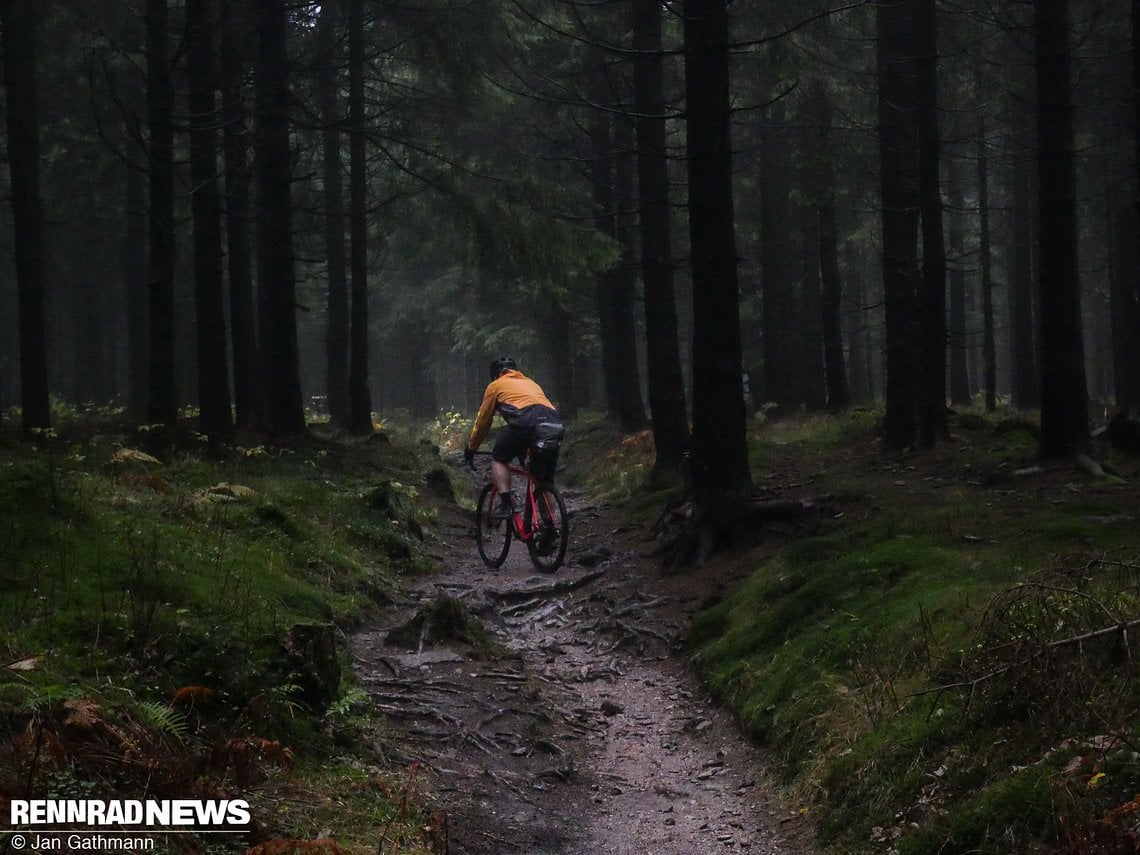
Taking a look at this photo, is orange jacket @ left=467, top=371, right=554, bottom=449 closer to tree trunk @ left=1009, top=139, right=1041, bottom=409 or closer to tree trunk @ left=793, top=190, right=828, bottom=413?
Answer: tree trunk @ left=793, top=190, right=828, bottom=413

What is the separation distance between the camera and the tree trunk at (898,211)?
565 inches

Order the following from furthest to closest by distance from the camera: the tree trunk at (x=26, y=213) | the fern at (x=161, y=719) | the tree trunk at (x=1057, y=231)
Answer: the tree trunk at (x=26, y=213) < the tree trunk at (x=1057, y=231) < the fern at (x=161, y=719)

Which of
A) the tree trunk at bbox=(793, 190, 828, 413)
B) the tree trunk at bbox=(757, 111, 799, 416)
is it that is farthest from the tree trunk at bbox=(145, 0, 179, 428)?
the tree trunk at bbox=(757, 111, 799, 416)

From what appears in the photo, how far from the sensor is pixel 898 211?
Answer: 47.6 feet

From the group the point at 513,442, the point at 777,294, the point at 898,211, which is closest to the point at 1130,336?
the point at 777,294

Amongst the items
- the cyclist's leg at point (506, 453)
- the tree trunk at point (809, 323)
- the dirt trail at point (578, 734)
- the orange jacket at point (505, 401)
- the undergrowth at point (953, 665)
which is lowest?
the dirt trail at point (578, 734)

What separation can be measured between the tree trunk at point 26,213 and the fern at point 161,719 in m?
13.4

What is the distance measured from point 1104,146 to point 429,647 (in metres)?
19.6

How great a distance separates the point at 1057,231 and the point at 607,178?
1357cm

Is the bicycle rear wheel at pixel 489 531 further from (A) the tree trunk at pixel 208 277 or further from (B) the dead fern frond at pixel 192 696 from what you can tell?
(B) the dead fern frond at pixel 192 696

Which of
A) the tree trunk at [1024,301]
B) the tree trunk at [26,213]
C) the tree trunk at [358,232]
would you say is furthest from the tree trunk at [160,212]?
the tree trunk at [1024,301]

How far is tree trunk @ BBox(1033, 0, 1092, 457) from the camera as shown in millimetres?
11180

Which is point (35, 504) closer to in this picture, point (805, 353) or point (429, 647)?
point (429, 647)

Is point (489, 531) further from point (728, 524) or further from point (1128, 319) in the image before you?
point (1128, 319)
